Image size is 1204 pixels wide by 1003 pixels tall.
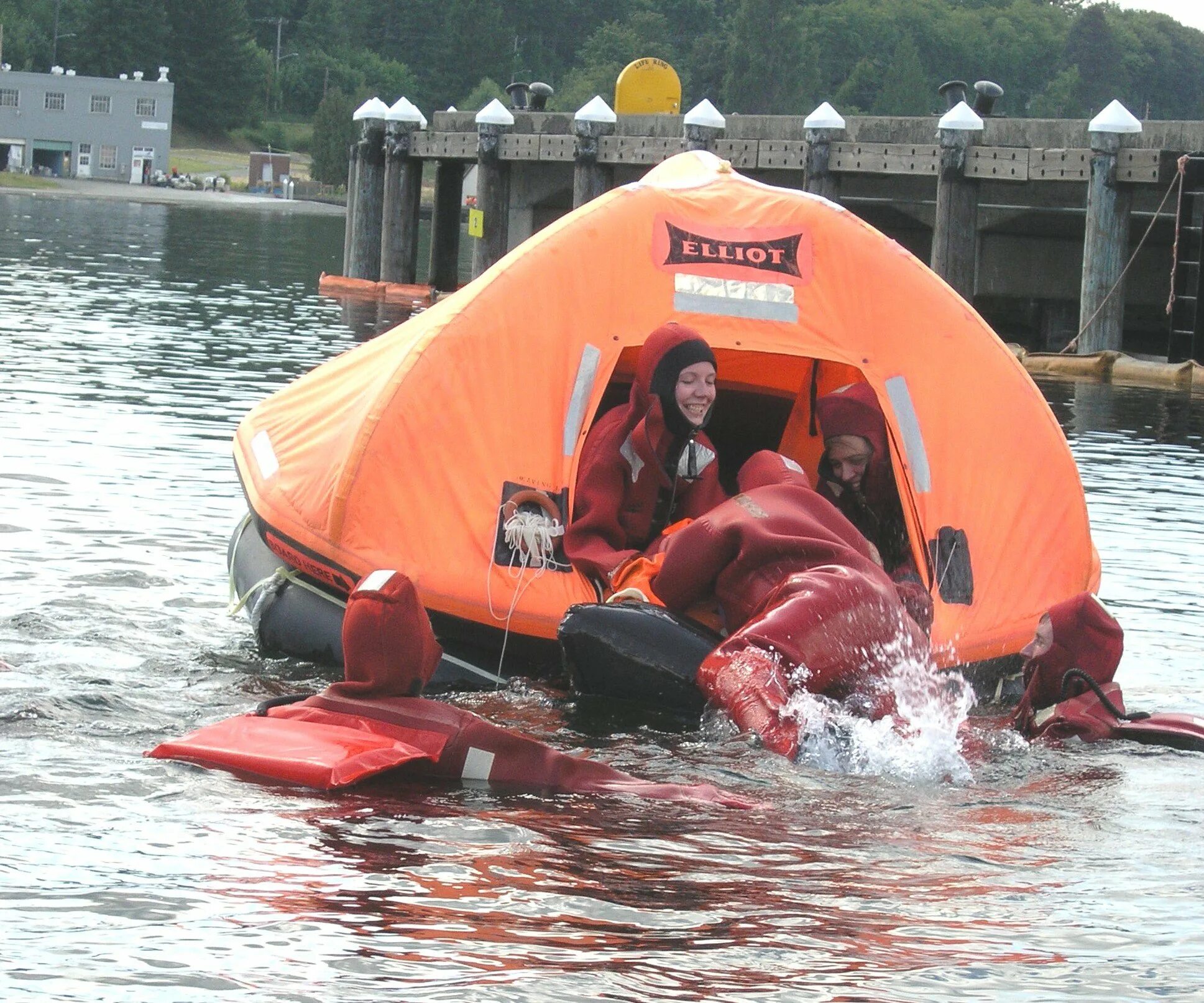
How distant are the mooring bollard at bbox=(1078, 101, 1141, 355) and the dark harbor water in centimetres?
1133

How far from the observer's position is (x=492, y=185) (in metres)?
25.5

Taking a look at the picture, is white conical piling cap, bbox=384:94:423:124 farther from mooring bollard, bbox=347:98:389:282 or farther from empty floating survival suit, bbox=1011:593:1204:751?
empty floating survival suit, bbox=1011:593:1204:751

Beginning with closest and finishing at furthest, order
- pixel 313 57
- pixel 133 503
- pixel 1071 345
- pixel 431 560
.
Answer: pixel 431 560, pixel 133 503, pixel 1071 345, pixel 313 57

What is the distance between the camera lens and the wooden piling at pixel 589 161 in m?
23.8

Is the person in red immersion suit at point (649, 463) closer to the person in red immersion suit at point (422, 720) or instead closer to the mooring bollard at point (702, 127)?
the person in red immersion suit at point (422, 720)

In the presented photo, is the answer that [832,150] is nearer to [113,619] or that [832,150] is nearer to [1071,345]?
[1071,345]

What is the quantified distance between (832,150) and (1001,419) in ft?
44.9

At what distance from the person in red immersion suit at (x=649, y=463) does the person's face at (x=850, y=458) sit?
53cm

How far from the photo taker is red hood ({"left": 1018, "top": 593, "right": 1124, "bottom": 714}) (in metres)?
6.88

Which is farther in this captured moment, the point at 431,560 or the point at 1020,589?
the point at 1020,589

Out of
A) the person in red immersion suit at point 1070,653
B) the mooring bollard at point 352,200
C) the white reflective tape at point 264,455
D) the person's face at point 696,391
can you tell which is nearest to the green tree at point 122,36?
the mooring bollard at point 352,200

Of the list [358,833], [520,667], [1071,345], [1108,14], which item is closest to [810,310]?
[520,667]

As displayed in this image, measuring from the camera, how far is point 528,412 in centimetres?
773

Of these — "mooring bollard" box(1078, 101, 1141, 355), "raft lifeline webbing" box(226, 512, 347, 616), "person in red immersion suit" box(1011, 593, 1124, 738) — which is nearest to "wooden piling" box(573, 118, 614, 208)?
"mooring bollard" box(1078, 101, 1141, 355)
